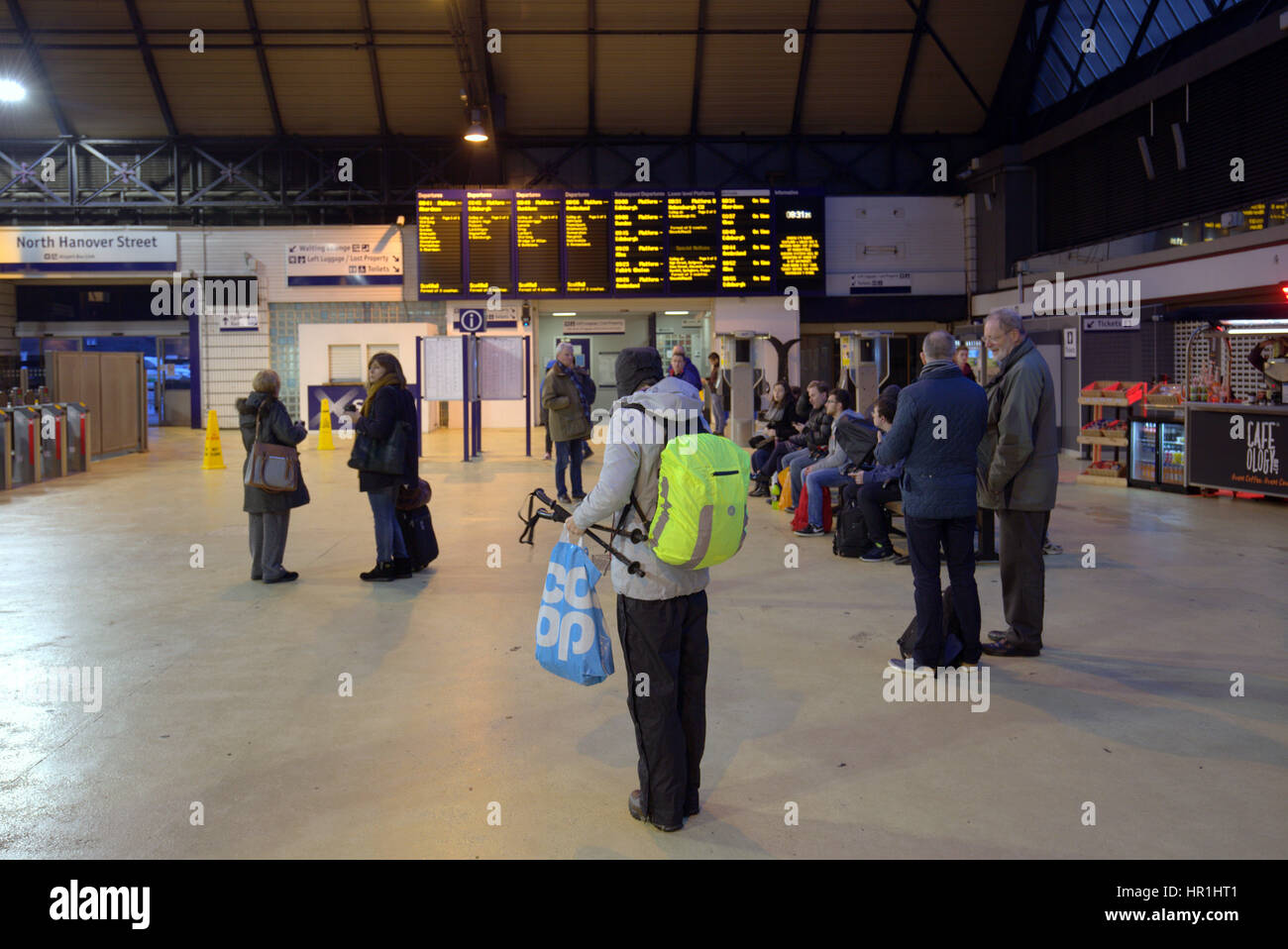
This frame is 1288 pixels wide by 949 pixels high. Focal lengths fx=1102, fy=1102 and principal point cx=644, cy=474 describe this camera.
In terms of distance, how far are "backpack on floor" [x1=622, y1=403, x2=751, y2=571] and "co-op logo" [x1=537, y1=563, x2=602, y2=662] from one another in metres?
0.29

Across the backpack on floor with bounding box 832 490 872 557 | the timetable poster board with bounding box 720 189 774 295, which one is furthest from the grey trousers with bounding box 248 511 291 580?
the timetable poster board with bounding box 720 189 774 295

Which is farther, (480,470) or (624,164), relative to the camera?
(624,164)

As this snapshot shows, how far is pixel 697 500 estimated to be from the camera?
11.0 feet

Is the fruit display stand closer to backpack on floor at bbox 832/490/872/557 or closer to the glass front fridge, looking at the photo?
the glass front fridge

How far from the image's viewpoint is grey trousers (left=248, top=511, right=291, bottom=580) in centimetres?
743

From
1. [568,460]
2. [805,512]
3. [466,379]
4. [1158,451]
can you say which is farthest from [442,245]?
[1158,451]

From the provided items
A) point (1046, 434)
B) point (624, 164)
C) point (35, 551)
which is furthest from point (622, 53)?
point (1046, 434)

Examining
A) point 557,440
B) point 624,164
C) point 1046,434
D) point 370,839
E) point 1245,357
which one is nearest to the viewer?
point 370,839

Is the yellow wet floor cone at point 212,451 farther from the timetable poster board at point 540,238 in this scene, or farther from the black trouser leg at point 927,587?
the black trouser leg at point 927,587

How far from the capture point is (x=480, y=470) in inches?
578

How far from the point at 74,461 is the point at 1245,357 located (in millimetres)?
15677

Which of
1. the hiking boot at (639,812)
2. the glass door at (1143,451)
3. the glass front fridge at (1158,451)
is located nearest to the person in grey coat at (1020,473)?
the hiking boot at (639,812)

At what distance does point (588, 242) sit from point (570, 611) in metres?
16.8

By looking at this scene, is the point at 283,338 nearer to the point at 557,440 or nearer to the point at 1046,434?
the point at 557,440
